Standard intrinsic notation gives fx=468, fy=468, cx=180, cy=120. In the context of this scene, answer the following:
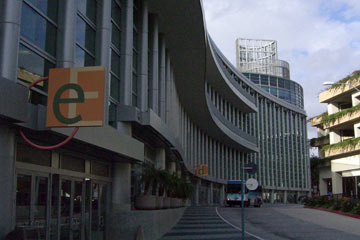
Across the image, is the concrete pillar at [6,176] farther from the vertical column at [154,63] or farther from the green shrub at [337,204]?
the green shrub at [337,204]

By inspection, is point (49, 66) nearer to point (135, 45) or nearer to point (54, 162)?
point (54, 162)

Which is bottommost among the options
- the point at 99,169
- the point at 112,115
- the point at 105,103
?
the point at 99,169

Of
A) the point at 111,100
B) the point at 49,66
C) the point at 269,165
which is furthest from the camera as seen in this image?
the point at 269,165

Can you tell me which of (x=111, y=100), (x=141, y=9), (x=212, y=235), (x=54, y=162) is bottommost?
(x=212, y=235)

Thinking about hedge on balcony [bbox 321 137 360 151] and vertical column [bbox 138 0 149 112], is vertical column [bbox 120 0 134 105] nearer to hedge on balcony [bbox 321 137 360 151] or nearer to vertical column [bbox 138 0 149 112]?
vertical column [bbox 138 0 149 112]

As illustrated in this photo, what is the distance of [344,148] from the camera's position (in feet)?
137

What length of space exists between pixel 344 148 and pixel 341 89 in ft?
18.6

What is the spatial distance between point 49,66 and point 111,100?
5338mm

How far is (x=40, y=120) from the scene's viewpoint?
1119 centimetres

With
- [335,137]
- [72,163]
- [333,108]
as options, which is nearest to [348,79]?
[333,108]

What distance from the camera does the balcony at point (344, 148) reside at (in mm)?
39875

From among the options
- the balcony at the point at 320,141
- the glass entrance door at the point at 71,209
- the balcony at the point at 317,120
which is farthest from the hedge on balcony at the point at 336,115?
the glass entrance door at the point at 71,209

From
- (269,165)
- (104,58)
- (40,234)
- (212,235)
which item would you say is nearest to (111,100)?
(104,58)

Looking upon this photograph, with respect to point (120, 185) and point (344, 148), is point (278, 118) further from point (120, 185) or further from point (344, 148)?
point (120, 185)
